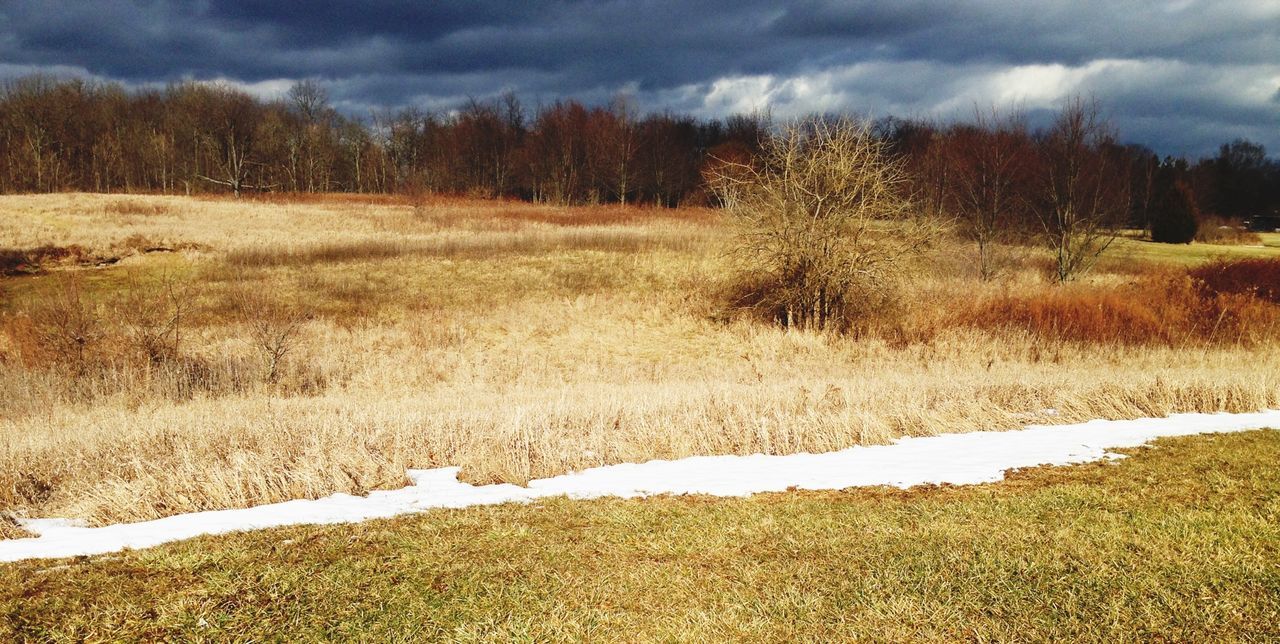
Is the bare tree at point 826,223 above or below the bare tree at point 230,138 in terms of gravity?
below

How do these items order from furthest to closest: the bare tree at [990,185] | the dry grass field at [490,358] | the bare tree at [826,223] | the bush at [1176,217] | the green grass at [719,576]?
1. the bush at [1176,217]
2. the bare tree at [990,185]
3. the bare tree at [826,223]
4. the dry grass field at [490,358]
5. the green grass at [719,576]

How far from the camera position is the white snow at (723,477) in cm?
577

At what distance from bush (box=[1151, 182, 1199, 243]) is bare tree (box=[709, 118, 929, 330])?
32518mm

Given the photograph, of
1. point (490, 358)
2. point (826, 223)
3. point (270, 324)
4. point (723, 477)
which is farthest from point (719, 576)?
point (826, 223)

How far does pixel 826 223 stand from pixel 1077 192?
42.8ft

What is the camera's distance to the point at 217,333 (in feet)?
65.4

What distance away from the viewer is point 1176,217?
42750 millimetres

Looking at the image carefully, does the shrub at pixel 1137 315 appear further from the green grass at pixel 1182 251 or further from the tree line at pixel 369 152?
the tree line at pixel 369 152

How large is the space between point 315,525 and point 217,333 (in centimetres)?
1714

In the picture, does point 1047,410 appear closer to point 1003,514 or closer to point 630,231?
point 1003,514

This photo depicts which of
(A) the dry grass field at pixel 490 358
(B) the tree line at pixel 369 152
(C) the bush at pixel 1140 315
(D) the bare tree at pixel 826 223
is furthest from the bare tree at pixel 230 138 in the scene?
(C) the bush at pixel 1140 315

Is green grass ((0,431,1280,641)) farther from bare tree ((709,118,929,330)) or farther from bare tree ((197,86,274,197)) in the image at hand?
bare tree ((197,86,274,197))

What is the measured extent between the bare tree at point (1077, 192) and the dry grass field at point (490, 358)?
156 cm

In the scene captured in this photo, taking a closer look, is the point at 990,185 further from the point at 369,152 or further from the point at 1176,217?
the point at 369,152
